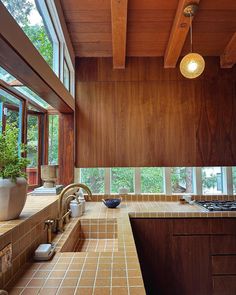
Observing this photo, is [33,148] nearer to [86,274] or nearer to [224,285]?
[86,274]

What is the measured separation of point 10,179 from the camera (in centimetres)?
112

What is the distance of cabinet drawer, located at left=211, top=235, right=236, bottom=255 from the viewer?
7.58 feet

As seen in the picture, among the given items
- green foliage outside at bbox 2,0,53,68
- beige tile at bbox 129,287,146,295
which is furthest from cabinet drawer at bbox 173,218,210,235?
green foliage outside at bbox 2,0,53,68

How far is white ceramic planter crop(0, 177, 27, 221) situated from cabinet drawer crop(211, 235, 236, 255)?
6.72ft

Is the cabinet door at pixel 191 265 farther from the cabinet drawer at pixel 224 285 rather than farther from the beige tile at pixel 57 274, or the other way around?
the beige tile at pixel 57 274

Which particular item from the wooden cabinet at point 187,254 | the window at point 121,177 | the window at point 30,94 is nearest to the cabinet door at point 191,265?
the wooden cabinet at point 187,254

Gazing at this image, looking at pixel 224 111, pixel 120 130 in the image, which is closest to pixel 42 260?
pixel 120 130

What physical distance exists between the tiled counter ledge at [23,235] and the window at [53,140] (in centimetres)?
136

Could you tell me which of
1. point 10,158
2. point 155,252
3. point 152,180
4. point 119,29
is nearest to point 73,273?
point 10,158

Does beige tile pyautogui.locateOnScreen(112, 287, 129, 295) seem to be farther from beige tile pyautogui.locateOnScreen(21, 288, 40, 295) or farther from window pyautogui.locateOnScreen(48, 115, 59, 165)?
window pyautogui.locateOnScreen(48, 115, 59, 165)

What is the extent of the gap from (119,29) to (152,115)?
1169 mm

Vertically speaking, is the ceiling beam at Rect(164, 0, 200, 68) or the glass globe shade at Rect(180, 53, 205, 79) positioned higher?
the ceiling beam at Rect(164, 0, 200, 68)

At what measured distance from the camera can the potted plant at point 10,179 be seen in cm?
110

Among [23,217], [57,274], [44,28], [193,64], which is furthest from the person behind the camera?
[193,64]
